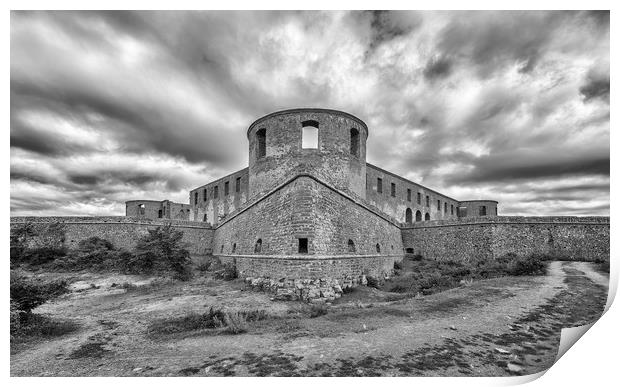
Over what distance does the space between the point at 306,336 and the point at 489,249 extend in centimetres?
1698

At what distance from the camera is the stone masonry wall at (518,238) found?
16.5 meters

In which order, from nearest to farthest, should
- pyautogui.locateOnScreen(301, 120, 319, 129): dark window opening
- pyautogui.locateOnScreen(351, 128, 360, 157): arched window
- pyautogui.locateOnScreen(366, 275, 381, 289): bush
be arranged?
pyautogui.locateOnScreen(366, 275, 381, 289): bush → pyautogui.locateOnScreen(301, 120, 319, 129): dark window opening → pyautogui.locateOnScreen(351, 128, 360, 157): arched window

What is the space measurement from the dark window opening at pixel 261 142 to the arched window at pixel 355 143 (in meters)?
5.51

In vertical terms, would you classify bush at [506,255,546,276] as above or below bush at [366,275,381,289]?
above

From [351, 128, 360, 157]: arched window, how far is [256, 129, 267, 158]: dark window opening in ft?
18.1

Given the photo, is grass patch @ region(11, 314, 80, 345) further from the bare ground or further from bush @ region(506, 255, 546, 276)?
bush @ region(506, 255, 546, 276)

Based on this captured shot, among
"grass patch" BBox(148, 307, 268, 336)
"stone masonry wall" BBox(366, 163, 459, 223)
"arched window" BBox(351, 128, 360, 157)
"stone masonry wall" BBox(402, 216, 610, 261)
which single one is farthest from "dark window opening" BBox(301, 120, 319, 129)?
"grass patch" BBox(148, 307, 268, 336)

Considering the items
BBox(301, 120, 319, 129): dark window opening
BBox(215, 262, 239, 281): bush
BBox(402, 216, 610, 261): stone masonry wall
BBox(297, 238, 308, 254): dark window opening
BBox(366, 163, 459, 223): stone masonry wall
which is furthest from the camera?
BBox(366, 163, 459, 223): stone masonry wall

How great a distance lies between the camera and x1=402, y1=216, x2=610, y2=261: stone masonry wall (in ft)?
54.0

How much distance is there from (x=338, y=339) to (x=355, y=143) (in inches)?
575

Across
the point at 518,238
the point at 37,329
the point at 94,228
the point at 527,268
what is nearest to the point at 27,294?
the point at 37,329

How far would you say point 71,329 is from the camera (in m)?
6.33

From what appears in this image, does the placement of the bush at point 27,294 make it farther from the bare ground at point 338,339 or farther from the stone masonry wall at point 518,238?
the stone masonry wall at point 518,238

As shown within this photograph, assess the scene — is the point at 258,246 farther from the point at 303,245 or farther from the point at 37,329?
the point at 37,329
